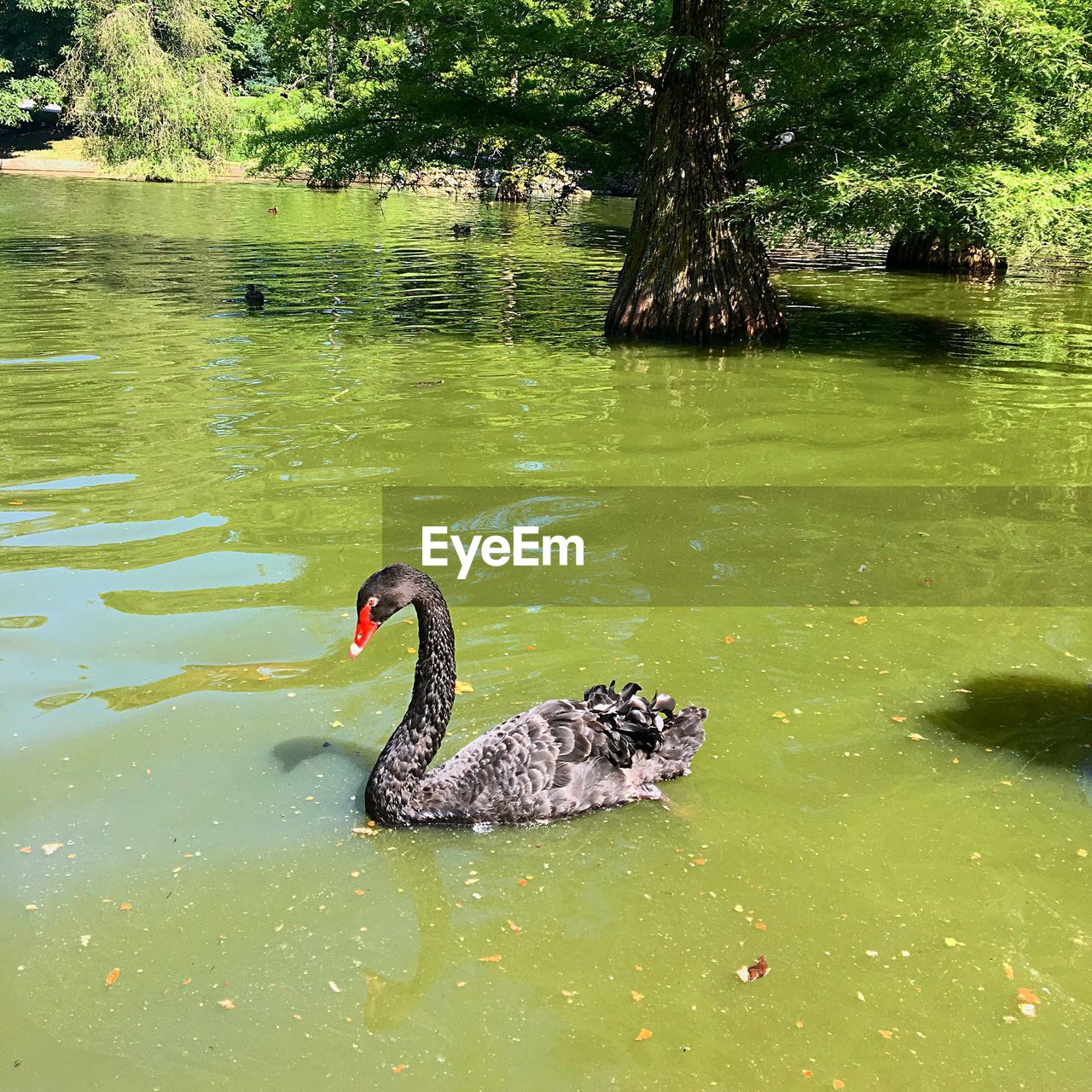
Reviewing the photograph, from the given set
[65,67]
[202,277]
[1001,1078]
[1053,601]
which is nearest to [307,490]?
[1053,601]

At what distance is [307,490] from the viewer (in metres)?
9.36

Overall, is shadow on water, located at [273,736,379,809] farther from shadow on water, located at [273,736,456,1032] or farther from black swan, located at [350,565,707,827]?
black swan, located at [350,565,707,827]

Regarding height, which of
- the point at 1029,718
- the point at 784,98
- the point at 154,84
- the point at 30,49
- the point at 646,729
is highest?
the point at 30,49

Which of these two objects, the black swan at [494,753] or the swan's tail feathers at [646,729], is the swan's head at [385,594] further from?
the swan's tail feathers at [646,729]

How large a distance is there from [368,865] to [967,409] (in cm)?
986

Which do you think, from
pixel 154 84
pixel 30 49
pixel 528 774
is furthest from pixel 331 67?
pixel 30 49

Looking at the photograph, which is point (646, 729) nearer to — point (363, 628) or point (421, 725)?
point (421, 725)

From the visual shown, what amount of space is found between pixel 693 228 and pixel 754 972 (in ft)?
40.4

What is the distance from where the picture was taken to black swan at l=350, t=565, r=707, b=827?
509cm

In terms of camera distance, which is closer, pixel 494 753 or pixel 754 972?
pixel 754 972

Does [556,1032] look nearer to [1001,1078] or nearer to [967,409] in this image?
[1001,1078]

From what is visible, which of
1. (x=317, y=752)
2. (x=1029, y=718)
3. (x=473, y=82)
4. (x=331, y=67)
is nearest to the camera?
(x=317, y=752)

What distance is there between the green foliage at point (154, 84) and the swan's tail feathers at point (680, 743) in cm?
4349

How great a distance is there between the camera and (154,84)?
147ft
